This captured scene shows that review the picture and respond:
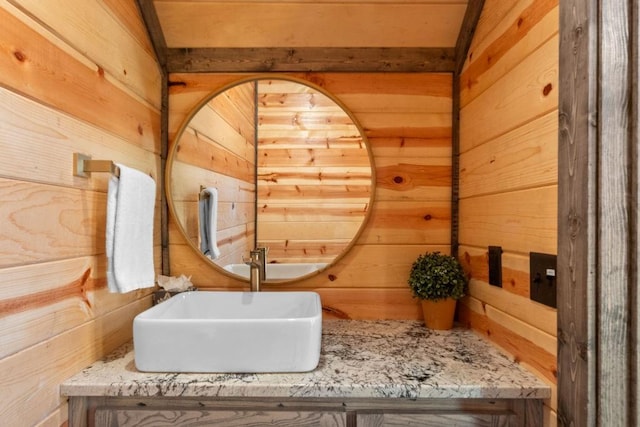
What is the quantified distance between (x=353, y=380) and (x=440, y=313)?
49 cm

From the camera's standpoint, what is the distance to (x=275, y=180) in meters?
1.31

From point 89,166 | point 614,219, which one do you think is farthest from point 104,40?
point 614,219

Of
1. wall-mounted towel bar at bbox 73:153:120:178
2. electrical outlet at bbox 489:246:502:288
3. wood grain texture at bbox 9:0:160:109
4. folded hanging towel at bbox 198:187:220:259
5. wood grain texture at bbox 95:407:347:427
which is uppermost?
wood grain texture at bbox 9:0:160:109

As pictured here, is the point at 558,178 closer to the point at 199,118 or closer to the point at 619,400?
the point at 619,400

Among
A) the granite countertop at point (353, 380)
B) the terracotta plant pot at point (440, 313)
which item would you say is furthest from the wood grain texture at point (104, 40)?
the terracotta plant pot at point (440, 313)

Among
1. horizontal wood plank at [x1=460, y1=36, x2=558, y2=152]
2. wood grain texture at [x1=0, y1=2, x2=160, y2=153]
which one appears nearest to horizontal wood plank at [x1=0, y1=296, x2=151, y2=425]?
wood grain texture at [x1=0, y1=2, x2=160, y2=153]

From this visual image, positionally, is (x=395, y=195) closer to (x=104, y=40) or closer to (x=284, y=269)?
(x=284, y=269)

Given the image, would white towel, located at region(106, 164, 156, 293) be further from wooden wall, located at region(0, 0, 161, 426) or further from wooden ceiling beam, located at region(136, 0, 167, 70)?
wooden ceiling beam, located at region(136, 0, 167, 70)

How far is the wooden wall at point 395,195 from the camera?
1.35m

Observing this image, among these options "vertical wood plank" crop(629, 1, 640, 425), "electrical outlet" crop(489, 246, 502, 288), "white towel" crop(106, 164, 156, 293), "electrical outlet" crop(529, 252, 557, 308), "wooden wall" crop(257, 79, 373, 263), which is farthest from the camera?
"wooden wall" crop(257, 79, 373, 263)

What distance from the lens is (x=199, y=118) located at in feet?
4.43

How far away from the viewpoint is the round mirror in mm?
1303

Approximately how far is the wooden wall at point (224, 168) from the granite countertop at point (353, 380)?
1.58 ft

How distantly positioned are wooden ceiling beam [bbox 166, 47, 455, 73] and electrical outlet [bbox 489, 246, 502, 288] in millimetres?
660
